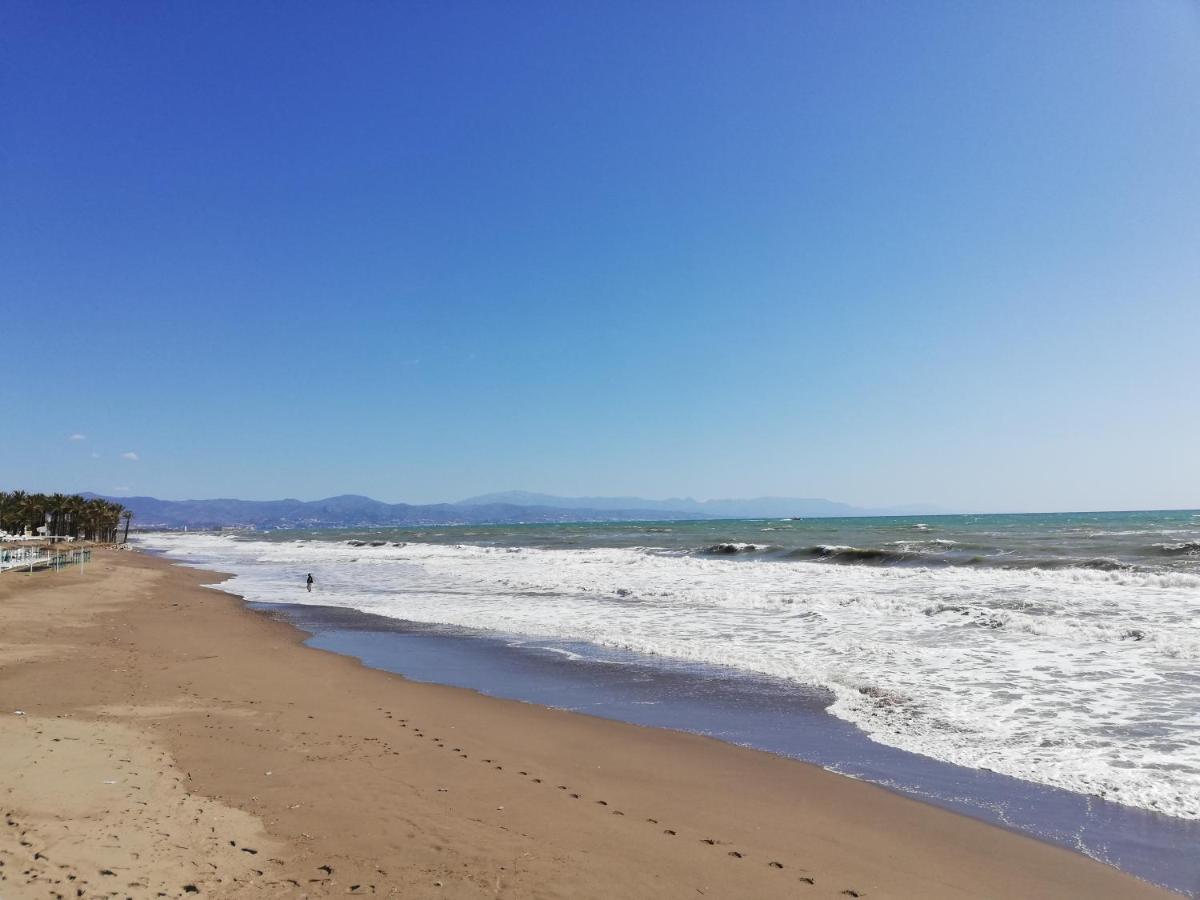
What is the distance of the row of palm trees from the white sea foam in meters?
58.2

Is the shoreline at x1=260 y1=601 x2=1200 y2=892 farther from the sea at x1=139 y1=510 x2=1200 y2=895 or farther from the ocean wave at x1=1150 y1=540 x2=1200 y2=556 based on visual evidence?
the ocean wave at x1=1150 y1=540 x2=1200 y2=556

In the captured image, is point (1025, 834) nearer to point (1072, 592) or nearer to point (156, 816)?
point (156, 816)

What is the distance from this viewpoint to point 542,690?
448 inches

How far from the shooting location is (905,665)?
486 inches

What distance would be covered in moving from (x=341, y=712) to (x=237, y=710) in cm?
138

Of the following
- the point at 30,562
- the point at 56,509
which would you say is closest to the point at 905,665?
the point at 30,562

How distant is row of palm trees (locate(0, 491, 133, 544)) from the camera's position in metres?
71.4

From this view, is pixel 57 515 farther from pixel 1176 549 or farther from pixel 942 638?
pixel 1176 549

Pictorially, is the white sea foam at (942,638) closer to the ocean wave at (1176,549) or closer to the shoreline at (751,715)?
the shoreline at (751,715)

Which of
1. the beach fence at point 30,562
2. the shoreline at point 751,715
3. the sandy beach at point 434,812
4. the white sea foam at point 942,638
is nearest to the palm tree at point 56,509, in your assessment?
the beach fence at point 30,562

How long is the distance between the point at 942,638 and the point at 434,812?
12833mm

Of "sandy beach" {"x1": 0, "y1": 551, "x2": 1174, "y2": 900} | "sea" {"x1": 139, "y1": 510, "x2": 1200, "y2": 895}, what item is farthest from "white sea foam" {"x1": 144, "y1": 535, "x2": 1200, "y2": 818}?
"sandy beach" {"x1": 0, "y1": 551, "x2": 1174, "y2": 900}

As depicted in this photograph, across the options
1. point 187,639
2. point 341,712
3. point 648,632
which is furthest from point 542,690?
point 187,639

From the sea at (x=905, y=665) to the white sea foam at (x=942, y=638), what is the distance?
5cm
